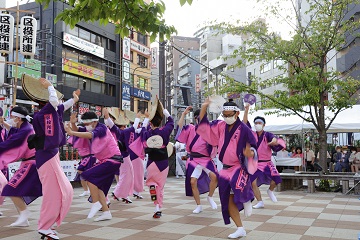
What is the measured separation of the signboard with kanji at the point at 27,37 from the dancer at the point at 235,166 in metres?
12.3

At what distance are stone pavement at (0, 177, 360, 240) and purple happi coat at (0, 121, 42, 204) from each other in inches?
20.9

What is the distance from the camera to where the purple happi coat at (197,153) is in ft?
23.7

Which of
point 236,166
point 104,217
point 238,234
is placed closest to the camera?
point 238,234

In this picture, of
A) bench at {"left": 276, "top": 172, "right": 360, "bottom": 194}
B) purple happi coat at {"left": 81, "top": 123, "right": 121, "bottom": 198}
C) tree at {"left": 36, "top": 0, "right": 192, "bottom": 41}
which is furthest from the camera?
bench at {"left": 276, "top": 172, "right": 360, "bottom": 194}

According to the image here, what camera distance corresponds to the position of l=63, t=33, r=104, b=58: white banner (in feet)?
A: 89.3

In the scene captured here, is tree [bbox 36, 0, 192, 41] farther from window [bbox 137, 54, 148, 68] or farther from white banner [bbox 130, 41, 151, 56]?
window [bbox 137, 54, 148, 68]

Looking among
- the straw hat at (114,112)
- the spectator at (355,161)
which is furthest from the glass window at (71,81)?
the straw hat at (114,112)

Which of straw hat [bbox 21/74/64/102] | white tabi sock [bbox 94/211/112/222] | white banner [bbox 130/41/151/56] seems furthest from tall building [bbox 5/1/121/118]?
straw hat [bbox 21/74/64/102]

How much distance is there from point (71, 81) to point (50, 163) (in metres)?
24.7

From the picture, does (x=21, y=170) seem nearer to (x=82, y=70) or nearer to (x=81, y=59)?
(x=82, y=70)

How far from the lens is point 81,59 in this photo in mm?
29547

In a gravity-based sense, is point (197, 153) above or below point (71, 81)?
below

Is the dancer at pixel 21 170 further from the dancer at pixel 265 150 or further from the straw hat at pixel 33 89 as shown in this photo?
the dancer at pixel 265 150

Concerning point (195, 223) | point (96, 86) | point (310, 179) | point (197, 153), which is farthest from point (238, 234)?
point (96, 86)
